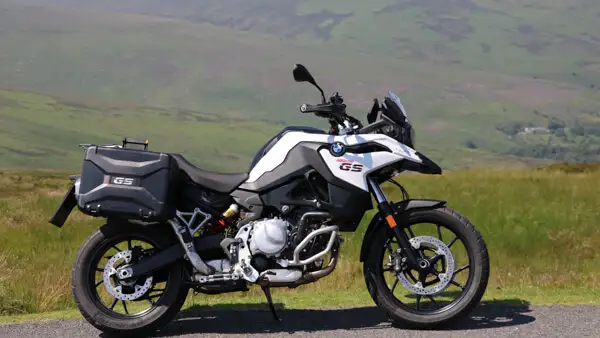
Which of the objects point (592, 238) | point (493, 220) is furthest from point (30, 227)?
point (592, 238)

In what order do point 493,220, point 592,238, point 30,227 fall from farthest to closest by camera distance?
point 30,227 → point 493,220 → point 592,238

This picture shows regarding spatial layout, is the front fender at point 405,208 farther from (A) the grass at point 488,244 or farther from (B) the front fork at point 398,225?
(A) the grass at point 488,244

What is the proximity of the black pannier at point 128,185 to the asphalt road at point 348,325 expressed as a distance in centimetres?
109

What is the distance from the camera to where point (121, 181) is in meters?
6.77

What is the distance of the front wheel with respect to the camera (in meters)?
6.89

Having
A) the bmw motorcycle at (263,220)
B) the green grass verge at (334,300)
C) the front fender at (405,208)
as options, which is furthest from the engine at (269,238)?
the green grass verge at (334,300)

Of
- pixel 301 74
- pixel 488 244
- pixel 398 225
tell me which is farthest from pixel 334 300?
pixel 488 244

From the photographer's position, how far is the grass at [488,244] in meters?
8.39

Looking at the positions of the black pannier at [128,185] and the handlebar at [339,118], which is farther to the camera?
the handlebar at [339,118]

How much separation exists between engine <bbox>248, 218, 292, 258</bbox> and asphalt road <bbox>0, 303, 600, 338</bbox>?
0.71m

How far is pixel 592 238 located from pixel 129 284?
425 inches

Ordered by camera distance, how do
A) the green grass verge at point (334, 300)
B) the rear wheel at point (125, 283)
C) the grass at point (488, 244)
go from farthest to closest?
1. the grass at point (488, 244)
2. the green grass verge at point (334, 300)
3. the rear wheel at point (125, 283)

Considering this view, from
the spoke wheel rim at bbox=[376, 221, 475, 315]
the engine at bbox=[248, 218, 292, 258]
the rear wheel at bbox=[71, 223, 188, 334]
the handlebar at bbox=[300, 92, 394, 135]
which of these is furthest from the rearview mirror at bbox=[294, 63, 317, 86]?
the rear wheel at bbox=[71, 223, 188, 334]

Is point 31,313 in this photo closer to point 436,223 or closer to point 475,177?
point 436,223
